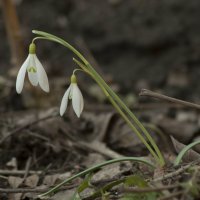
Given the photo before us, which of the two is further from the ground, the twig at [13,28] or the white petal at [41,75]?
the twig at [13,28]

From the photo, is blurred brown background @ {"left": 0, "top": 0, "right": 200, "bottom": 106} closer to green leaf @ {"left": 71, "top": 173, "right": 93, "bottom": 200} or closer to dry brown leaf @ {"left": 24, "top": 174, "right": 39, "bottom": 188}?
dry brown leaf @ {"left": 24, "top": 174, "right": 39, "bottom": 188}

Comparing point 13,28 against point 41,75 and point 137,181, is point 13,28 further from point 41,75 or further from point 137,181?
point 137,181

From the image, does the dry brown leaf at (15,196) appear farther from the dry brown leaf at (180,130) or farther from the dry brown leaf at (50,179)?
the dry brown leaf at (180,130)

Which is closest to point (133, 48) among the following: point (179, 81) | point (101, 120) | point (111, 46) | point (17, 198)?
point (111, 46)

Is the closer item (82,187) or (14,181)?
(82,187)

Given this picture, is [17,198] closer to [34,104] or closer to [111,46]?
[34,104]

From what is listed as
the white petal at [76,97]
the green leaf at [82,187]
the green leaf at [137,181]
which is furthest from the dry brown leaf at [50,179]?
the green leaf at [137,181]

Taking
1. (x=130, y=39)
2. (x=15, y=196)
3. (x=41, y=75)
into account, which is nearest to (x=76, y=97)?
(x=41, y=75)

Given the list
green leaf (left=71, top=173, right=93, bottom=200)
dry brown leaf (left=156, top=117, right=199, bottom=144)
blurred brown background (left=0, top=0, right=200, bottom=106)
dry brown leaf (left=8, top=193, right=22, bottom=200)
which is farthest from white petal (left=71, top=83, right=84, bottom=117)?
blurred brown background (left=0, top=0, right=200, bottom=106)
